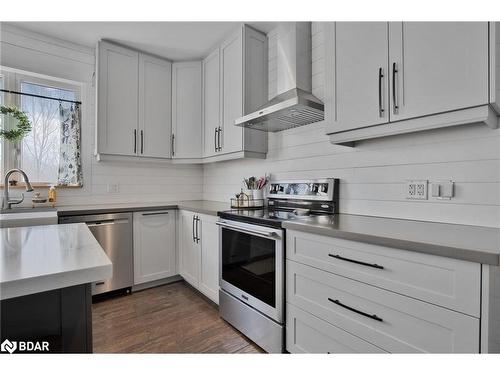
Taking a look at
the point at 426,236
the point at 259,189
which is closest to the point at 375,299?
the point at 426,236

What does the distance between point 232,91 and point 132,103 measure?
1109 mm

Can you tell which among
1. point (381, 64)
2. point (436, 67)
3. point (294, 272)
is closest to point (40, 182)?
point (294, 272)

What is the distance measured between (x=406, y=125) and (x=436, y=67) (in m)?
0.28

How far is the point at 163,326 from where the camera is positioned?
6.91 feet

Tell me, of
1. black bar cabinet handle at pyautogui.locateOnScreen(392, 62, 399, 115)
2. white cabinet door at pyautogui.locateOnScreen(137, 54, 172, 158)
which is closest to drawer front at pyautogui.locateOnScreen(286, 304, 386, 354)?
black bar cabinet handle at pyautogui.locateOnScreen(392, 62, 399, 115)

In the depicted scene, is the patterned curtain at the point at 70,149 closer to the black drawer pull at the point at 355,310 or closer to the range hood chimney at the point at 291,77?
the range hood chimney at the point at 291,77

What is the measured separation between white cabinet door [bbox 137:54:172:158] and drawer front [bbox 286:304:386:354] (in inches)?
89.1

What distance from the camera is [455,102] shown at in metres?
1.20

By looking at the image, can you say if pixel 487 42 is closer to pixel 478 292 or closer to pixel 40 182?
pixel 478 292

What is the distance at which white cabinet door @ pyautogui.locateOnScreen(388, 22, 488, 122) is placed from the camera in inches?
45.0

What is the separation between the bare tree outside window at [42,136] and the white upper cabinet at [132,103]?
49cm

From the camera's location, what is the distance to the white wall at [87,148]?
2.63 meters

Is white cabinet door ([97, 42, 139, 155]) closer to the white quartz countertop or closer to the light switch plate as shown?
the white quartz countertop
